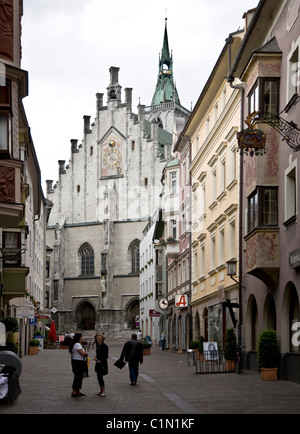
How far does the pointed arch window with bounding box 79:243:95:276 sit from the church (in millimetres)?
101

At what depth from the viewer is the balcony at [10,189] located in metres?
16.2

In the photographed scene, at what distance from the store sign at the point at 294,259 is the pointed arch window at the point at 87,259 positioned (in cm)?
6025

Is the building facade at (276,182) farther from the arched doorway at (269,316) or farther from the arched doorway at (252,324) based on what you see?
the arched doorway at (252,324)

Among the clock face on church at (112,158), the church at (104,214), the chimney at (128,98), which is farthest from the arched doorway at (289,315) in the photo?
the chimney at (128,98)

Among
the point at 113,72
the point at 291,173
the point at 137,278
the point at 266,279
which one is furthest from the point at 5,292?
the point at 113,72

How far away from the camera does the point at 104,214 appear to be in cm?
7681

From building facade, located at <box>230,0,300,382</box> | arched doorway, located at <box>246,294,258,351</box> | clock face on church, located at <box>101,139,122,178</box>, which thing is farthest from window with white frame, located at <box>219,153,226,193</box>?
clock face on church, located at <box>101,139,122,178</box>

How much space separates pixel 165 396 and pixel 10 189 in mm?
5393

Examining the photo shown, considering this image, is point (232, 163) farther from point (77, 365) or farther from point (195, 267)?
point (77, 365)

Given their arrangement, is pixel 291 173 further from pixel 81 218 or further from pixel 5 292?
pixel 81 218

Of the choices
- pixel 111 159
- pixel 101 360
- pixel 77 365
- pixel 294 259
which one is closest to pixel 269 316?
pixel 294 259

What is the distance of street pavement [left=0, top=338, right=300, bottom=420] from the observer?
13.2m

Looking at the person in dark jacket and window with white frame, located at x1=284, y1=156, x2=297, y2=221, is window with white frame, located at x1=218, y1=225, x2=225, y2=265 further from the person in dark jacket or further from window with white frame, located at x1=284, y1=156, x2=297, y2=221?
the person in dark jacket
